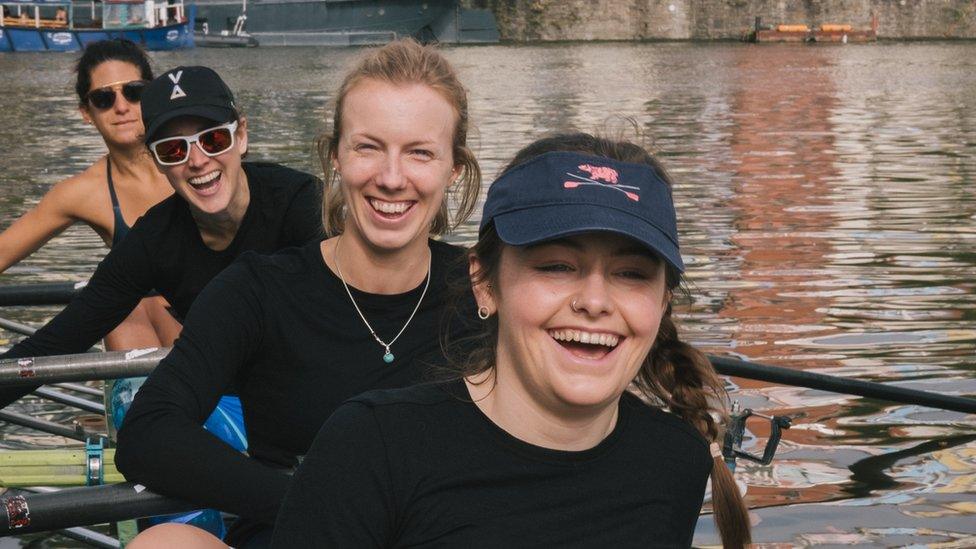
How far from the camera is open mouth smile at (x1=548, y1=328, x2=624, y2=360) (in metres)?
1.99

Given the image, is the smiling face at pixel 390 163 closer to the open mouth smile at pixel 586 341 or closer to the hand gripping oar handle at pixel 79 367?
the hand gripping oar handle at pixel 79 367

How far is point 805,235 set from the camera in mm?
10641

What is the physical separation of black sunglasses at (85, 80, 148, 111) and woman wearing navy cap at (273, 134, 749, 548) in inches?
103

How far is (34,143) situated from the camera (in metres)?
17.8

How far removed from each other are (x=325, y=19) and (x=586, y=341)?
1872 inches

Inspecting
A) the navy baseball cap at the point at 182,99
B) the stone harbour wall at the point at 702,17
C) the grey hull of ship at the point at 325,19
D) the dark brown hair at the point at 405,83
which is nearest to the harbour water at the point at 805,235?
the dark brown hair at the point at 405,83

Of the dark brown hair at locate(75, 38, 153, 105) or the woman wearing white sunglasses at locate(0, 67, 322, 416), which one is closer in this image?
the woman wearing white sunglasses at locate(0, 67, 322, 416)

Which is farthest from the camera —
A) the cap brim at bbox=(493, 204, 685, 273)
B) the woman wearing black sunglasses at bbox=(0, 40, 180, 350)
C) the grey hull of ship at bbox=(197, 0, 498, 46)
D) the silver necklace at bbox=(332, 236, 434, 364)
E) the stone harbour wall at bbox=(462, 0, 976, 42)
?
the stone harbour wall at bbox=(462, 0, 976, 42)

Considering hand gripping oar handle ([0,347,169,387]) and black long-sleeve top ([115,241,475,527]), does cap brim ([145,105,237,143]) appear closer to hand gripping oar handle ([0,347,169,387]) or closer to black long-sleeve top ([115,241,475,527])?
hand gripping oar handle ([0,347,169,387])

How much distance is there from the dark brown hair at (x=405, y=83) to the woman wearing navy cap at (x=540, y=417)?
3.17 feet

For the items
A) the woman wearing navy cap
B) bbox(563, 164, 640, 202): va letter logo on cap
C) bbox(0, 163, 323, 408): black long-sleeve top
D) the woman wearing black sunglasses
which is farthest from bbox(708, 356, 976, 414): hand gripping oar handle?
bbox(563, 164, 640, 202): va letter logo on cap

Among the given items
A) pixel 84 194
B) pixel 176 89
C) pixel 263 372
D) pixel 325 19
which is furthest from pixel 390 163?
pixel 325 19

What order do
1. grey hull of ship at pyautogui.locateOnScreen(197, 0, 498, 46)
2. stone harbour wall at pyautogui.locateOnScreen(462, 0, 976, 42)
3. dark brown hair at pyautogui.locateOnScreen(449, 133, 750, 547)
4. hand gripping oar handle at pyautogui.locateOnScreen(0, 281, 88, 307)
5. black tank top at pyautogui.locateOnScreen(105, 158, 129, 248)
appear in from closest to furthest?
dark brown hair at pyautogui.locateOnScreen(449, 133, 750, 547)
black tank top at pyautogui.locateOnScreen(105, 158, 129, 248)
hand gripping oar handle at pyautogui.locateOnScreen(0, 281, 88, 307)
grey hull of ship at pyautogui.locateOnScreen(197, 0, 498, 46)
stone harbour wall at pyautogui.locateOnScreen(462, 0, 976, 42)

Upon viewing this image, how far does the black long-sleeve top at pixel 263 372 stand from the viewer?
2.70 metres
